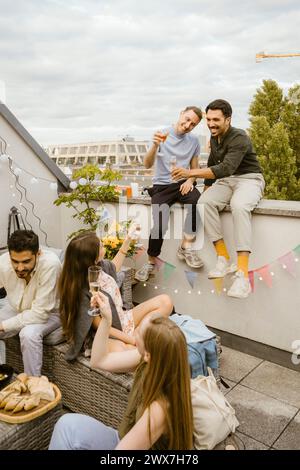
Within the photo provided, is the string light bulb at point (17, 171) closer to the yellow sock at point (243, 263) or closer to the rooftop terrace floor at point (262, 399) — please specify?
the yellow sock at point (243, 263)

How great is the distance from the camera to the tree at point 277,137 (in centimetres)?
971

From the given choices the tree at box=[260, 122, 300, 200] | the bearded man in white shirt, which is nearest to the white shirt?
the bearded man in white shirt

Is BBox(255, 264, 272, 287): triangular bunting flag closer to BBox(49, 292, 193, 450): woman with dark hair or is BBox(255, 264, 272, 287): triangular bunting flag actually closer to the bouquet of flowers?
the bouquet of flowers

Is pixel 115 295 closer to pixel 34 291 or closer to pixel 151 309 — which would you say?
pixel 151 309

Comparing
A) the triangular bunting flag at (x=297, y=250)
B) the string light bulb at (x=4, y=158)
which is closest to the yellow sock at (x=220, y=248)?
the triangular bunting flag at (x=297, y=250)

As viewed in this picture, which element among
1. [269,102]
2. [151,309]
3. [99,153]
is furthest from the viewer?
[269,102]

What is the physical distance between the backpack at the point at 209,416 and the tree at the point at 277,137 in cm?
869

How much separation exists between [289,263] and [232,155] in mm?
970

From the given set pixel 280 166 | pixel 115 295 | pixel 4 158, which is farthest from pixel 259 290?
pixel 280 166

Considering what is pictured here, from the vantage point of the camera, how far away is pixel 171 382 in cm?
134

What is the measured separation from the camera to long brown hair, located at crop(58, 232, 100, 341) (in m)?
2.29

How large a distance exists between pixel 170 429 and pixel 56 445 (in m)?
0.63

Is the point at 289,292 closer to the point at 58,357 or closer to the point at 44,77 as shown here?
the point at 58,357

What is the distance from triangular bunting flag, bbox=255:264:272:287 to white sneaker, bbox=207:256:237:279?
→ 0.21 metres
